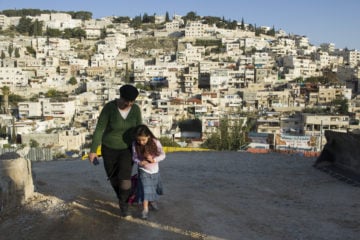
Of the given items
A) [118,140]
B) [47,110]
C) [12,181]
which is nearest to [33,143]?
[47,110]

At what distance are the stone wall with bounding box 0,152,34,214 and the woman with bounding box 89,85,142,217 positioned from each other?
884mm

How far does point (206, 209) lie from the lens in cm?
445

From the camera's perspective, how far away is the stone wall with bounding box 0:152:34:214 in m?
4.24

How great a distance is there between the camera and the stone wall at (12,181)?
4.24m

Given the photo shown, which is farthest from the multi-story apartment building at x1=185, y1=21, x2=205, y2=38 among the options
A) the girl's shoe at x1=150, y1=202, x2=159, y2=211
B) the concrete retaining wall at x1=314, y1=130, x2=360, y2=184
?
the girl's shoe at x1=150, y1=202, x2=159, y2=211

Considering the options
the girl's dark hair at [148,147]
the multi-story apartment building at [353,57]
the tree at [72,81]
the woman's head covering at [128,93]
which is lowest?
the girl's dark hair at [148,147]

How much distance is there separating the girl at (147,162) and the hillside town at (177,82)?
28.6 feet

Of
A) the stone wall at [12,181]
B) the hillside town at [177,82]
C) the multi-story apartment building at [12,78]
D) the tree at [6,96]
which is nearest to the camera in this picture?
the stone wall at [12,181]

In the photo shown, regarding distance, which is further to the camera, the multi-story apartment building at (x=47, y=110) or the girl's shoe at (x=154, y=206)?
the multi-story apartment building at (x=47, y=110)

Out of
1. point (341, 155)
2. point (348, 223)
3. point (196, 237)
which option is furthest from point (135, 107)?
point (341, 155)

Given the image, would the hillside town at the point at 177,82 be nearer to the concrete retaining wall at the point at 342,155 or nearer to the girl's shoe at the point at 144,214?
the concrete retaining wall at the point at 342,155

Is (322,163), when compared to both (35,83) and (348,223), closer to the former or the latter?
(348,223)

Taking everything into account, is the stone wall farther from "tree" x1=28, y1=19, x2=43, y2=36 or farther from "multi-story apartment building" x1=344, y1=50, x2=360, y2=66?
"tree" x1=28, y1=19, x2=43, y2=36

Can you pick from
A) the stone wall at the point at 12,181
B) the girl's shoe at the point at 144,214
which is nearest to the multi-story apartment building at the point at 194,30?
the stone wall at the point at 12,181
